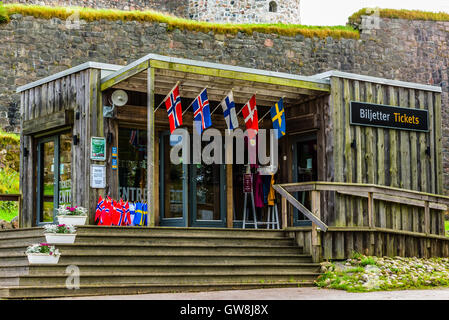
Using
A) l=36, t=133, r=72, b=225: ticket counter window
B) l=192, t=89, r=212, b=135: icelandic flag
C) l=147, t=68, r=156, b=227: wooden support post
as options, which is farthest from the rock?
l=147, t=68, r=156, b=227: wooden support post

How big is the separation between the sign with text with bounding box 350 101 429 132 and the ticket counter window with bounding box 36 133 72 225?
17.6ft

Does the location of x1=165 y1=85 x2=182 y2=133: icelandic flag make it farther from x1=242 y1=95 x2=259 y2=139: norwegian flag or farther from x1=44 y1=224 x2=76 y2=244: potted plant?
x1=44 y1=224 x2=76 y2=244: potted plant

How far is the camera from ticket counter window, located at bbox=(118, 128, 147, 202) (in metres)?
14.0

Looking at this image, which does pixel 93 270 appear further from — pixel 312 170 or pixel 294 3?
pixel 294 3

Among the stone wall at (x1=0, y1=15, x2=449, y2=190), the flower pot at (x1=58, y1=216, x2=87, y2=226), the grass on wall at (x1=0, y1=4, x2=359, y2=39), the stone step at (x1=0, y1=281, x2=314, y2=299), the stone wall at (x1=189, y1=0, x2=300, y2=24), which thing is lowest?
the stone step at (x1=0, y1=281, x2=314, y2=299)

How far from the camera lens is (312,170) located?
14.7 meters

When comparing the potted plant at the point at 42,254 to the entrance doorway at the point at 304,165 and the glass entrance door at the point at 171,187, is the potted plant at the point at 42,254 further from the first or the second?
the entrance doorway at the point at 304,165

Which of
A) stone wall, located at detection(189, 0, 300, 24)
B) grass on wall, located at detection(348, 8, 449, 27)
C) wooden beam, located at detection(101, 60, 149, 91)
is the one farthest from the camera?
stone wall, located at detection(189, 0, 300, 24)

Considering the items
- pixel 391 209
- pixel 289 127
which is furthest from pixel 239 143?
pixel 391 209

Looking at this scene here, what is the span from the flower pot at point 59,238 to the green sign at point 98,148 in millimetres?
2739

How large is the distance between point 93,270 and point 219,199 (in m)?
5.15

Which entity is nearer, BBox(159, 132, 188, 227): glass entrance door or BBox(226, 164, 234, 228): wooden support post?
BBox(159, 132, 188, 227): glass entrance door

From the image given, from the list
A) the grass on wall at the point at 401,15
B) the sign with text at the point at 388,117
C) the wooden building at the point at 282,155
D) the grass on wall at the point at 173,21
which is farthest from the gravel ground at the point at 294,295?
the grass on wall at the point at 401,15

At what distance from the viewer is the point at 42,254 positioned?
991 centimetres
